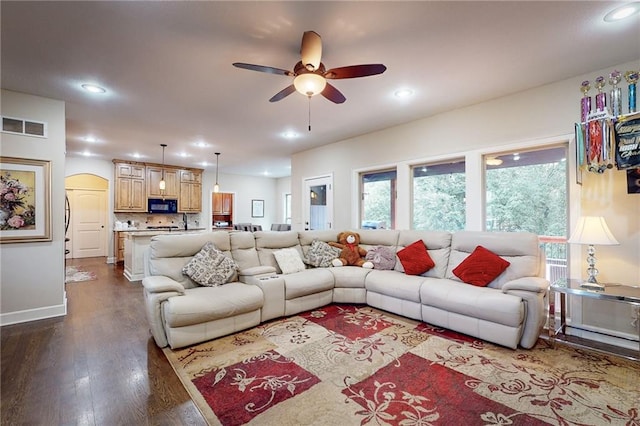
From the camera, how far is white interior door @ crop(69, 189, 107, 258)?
7.91 meters

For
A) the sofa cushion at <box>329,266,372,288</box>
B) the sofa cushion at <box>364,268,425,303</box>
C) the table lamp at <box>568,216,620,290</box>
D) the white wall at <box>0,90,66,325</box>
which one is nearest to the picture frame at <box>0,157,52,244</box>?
the white wall at <box>0,90,66,325</box>

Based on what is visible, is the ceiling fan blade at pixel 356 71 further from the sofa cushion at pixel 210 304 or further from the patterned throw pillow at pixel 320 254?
the patterned throw pillow at pixel 320 254

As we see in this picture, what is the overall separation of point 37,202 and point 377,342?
14.1 ft

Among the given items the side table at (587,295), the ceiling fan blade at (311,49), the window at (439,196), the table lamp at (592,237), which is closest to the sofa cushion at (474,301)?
the side table at (587,295)

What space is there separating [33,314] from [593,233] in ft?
20.0

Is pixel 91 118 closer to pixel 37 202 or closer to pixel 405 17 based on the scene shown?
pixel 37 202

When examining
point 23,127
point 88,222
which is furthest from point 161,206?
point 23,127

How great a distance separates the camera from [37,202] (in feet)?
11.6

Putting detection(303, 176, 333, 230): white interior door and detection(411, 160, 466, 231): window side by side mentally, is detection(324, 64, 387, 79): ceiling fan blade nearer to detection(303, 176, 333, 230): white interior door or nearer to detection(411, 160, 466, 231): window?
detection(411, 160, 466, 231): window

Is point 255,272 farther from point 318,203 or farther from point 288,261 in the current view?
point 318,203

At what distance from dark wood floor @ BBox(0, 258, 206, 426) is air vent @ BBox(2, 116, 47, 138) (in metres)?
2.24

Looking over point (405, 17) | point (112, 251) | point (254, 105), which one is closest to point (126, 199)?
point (112, 251)

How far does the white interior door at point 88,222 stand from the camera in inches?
311

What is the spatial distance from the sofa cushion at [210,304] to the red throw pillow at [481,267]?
91.4 inches
